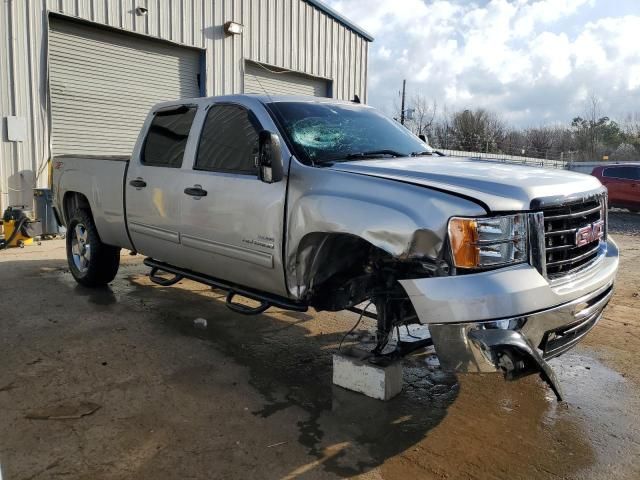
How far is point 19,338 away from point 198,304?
180 centimetres

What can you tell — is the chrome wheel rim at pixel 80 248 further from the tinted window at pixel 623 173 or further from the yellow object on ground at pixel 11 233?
the tinted window at pixel 623 173

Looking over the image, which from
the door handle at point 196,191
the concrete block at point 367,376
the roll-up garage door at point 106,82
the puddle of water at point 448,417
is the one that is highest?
the roll-up garage door at point 106,82

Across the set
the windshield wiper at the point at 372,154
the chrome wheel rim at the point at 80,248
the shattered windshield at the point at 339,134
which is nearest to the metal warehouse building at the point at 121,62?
the chrome wheel rim at the point at 80,248

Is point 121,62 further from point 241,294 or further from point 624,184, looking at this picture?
point 624,184

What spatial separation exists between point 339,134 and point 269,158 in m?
0.76

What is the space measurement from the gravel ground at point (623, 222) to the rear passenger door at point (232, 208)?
12.2 metres

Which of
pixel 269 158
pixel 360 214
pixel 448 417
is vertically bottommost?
pixel 448 417

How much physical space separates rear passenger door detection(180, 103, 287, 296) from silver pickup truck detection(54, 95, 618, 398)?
12 mm

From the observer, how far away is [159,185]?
5008 mm

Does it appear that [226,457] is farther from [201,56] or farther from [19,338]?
[201,56]

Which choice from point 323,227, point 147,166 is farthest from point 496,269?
point 147,166

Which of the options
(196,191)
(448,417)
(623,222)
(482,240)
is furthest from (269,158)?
(623,222)

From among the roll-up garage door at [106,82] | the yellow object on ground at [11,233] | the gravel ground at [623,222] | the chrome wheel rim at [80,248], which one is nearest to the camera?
the chrome wheel rim at [80,248]

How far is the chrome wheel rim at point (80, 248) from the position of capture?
6.45 meters
